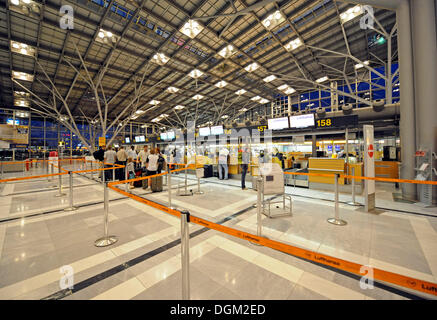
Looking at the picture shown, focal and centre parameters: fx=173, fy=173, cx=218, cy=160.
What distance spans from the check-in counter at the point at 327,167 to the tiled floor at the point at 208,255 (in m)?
2.71

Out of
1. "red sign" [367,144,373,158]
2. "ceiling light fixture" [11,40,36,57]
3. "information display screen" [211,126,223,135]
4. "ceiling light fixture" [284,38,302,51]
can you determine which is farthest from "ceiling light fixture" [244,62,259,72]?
"ceiling light fixture" [11,40,36,57]

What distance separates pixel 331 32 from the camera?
41.7 ft

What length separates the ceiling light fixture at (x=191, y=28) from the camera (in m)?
10.9

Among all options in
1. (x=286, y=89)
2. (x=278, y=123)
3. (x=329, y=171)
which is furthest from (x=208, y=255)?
(x=286, y=89)

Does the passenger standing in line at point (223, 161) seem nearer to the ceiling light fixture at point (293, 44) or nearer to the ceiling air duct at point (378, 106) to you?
the ceiling air duct at point (378, 106)

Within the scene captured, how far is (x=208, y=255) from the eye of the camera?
2783 millimetres

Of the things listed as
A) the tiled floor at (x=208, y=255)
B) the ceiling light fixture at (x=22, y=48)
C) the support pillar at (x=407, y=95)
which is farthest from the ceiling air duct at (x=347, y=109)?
the ceiling light fixture at (x=22, y=48)

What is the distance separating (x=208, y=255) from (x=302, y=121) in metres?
8.89

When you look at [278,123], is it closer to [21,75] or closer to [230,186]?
[230,186]

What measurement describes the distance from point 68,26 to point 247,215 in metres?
15.2

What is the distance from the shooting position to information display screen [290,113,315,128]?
357 inches
